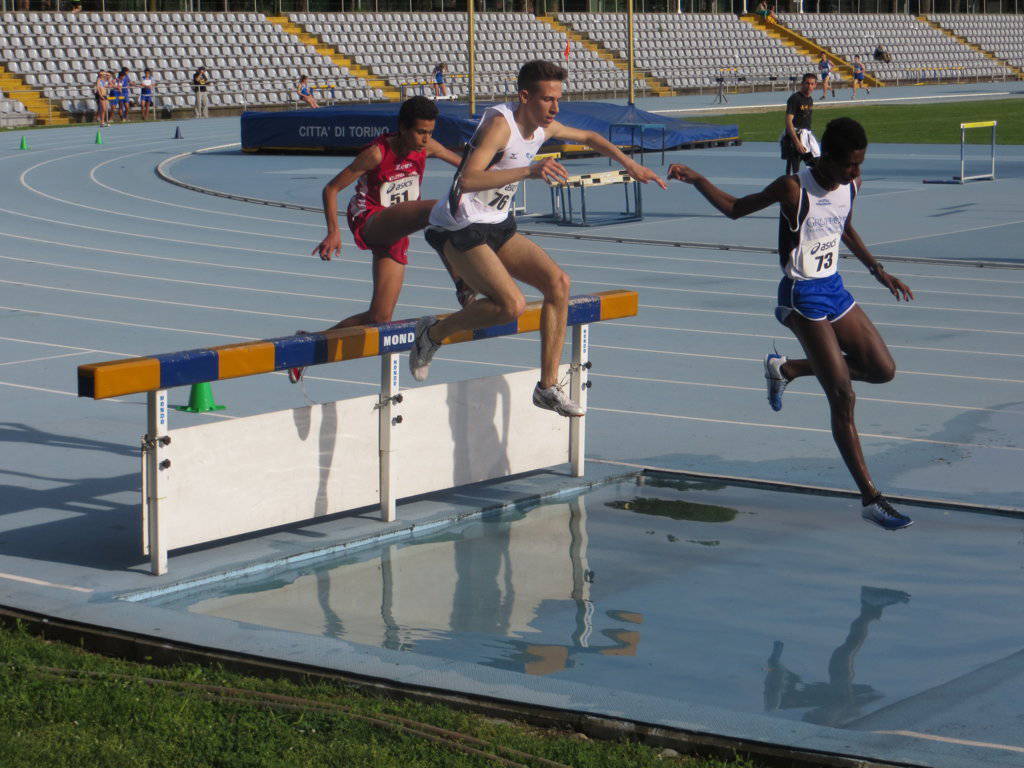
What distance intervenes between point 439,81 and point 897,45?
31.4 metres

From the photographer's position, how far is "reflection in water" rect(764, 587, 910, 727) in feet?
14.8

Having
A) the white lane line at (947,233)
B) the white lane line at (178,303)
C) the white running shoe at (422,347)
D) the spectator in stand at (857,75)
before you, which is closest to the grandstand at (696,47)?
the spectator in stand at (857,75)

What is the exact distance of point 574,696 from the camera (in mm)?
4520

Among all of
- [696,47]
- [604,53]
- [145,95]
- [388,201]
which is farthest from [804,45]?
[388,201]

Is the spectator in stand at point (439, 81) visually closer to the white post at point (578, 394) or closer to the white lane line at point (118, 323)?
the white lane line at point (118, 323)

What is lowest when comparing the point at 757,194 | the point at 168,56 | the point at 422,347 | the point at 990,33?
the point at 422,347

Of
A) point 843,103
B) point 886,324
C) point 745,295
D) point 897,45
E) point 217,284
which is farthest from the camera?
point 897,45

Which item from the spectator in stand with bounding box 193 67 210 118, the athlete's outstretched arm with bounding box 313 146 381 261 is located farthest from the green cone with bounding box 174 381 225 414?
the spectator in stand with bounding box 193 67 210 118

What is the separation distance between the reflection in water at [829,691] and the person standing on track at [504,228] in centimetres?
211

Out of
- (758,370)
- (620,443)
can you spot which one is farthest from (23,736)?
(758,370)

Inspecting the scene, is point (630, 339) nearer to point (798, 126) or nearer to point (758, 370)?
point (758, 370)

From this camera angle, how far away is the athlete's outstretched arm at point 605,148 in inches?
259

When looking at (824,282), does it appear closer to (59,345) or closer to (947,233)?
(59,345)

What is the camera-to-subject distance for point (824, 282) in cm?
650
